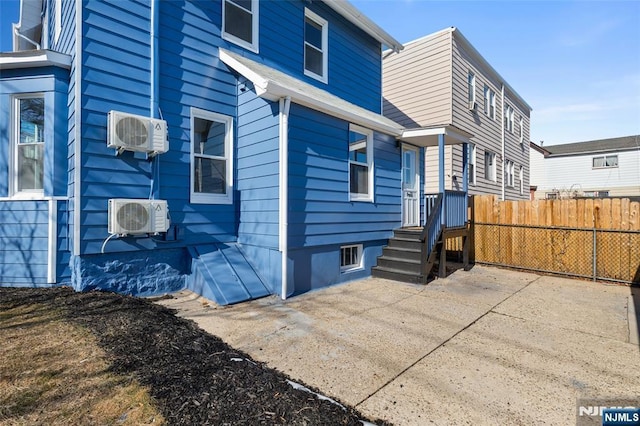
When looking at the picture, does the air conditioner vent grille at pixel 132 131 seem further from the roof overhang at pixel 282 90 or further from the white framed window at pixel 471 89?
the white framed window at pixel 471 89

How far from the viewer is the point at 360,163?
702cm

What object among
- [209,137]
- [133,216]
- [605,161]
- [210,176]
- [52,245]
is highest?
[605,161]

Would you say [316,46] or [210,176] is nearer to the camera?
[210,176]

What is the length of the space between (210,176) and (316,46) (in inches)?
170

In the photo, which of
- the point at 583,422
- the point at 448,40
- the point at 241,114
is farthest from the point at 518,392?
the point at 448,40

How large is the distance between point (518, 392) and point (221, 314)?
11.7 ft

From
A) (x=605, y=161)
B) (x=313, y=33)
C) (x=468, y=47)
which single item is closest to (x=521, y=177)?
(x=468, y=47)

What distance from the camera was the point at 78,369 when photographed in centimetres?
264

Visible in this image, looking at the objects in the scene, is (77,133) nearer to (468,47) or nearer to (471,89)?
(468,47)

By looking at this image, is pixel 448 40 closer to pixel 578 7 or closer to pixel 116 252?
pixel 578 7

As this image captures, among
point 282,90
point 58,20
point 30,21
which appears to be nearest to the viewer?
point 282,90

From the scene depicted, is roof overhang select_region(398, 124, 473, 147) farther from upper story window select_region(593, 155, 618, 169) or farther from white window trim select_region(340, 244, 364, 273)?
upper story window select_region(593, 155, 618, 169)

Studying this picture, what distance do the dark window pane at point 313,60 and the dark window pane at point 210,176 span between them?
335 cm

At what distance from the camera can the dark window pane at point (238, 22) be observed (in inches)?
249
